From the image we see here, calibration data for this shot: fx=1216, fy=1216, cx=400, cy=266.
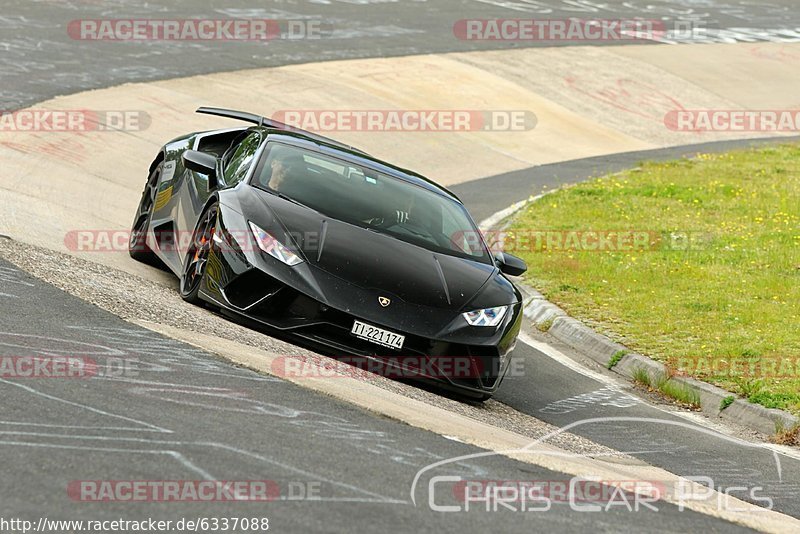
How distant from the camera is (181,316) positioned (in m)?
7.80

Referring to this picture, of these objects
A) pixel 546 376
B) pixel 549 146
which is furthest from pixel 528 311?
pixel 549 146

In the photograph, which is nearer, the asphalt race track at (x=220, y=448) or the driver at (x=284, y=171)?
the asphalt race track at (x=220, y=448)

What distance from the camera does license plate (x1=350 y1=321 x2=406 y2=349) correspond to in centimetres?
764

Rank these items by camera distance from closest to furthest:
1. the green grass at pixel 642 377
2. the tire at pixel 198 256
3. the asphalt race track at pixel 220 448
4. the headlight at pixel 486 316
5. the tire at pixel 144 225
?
1. the asphalt race track at pixel 220 448
2. the headlight at pixel 486 316
3. the tire at pixel 198 256
4. the green grass at pixel 642 377
5. the tire at pixel 144 225

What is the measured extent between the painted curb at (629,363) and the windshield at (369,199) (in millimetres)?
1906

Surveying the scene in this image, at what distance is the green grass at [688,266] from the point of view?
10.4m

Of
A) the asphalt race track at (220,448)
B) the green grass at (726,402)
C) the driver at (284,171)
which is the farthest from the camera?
the green grass at (726,402)

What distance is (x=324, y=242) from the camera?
26.5 ft

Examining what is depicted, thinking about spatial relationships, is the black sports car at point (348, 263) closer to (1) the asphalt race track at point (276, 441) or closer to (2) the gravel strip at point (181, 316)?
(2) the gravel strip at point (181, 316)

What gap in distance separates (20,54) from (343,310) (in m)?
15.4

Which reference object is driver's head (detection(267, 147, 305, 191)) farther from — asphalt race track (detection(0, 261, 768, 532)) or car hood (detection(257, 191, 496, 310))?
asphalt race track (detection(0, 261, 768, 532))

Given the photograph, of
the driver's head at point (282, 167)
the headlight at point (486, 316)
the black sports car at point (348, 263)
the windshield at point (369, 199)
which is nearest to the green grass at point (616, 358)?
the black sports car at point (348, 263)

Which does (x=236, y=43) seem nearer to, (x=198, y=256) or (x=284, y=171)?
(x=284, y=171)

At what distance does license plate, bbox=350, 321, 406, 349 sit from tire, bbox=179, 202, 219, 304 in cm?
131
